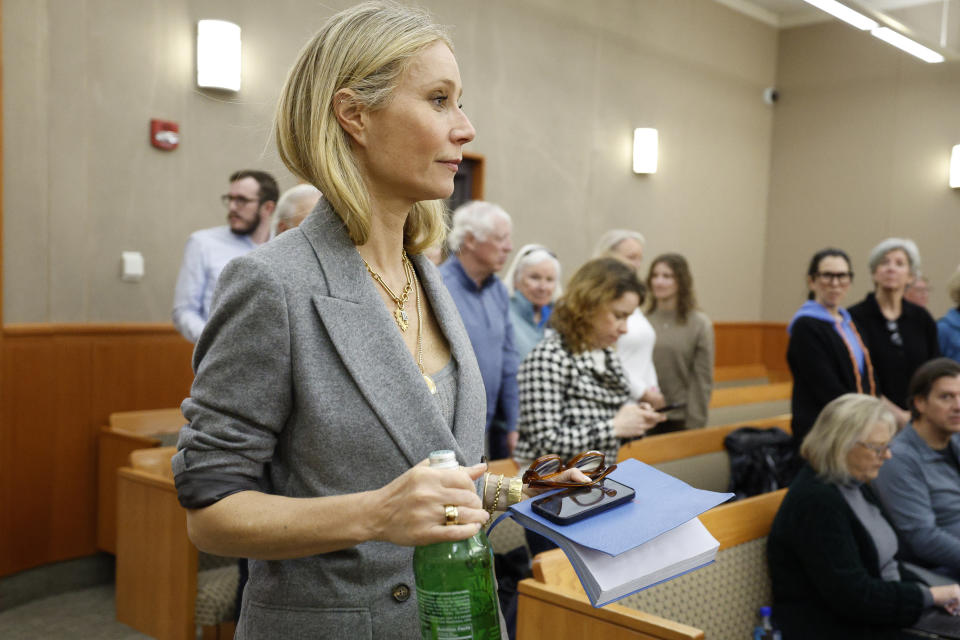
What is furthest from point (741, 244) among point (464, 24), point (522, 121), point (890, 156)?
point (464, 24)

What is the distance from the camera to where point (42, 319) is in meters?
3.75

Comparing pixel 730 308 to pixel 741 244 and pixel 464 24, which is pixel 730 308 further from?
pixel 464 24

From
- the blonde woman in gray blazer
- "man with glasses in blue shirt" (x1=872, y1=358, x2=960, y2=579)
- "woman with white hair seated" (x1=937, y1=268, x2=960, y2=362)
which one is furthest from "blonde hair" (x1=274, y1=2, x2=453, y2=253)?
"woman with white hair seated" (x1=937, y1=268, x2=960, y2=362)

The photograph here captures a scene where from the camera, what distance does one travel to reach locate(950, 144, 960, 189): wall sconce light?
7402mm

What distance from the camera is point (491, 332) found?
11.3 ft

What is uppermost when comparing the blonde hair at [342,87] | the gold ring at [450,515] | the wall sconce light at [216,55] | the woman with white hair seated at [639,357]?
the wall sconce light at [216,55]

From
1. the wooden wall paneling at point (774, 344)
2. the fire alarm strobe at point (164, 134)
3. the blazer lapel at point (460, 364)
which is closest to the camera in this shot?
the blazer lapel at point (460, 364)

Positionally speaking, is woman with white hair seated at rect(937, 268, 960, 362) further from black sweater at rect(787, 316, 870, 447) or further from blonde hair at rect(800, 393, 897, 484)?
blonde hair at rect(800, 393, 897, 484)

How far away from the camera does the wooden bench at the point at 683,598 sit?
1.88m

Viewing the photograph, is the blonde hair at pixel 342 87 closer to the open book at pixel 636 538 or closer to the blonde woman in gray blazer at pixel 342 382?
the blonde woman in gray blazer at pixel 342 382

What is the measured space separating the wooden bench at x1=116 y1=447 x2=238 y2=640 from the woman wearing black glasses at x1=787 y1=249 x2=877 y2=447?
8.11 feet

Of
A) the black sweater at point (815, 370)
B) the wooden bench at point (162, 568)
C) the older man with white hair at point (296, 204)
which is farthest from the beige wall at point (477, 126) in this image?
the black sweater at point (815, 370)

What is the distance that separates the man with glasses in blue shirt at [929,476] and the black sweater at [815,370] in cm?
30

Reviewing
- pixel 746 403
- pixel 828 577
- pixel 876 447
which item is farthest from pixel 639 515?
pixel 746 403
